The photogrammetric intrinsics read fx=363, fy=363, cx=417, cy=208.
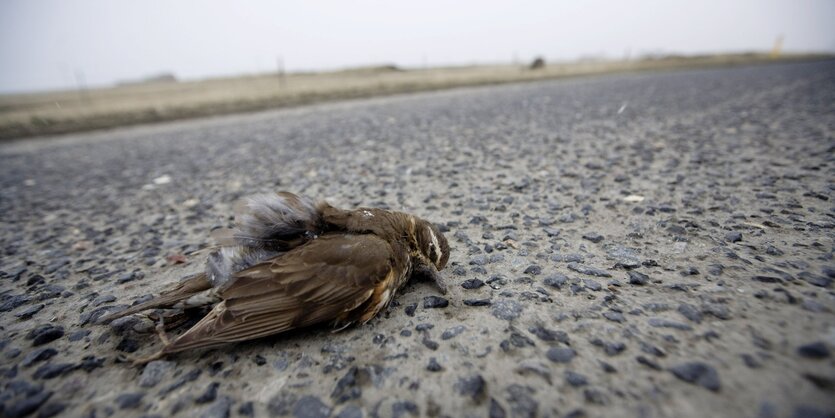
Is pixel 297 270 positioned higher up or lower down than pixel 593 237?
higher up

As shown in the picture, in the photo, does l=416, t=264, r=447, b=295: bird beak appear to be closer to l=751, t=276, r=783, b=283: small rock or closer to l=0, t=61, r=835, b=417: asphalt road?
l=0, t=61, r=835, b=417: asphalt road

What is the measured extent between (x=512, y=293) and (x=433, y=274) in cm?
61

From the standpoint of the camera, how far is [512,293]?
8.75ft

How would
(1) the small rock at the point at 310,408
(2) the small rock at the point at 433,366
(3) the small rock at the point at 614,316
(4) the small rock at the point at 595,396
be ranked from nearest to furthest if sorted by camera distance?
1. (4) the small rock at the point at 595,396
2. (1) the small rock at the point at 310,408
3. (2) the small rock at the point at 433,366
4. (3) the small rock at the point at 614,316

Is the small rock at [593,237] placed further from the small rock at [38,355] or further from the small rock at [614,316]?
the small rock at [38,355]

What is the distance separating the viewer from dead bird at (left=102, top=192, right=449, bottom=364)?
85.1 inches

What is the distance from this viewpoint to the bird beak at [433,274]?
2.73 meters

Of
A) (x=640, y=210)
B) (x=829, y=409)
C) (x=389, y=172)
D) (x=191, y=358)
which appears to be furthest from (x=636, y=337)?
(x=389, y=172)

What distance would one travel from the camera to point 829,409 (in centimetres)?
149

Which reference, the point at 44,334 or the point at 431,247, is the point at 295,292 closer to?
the point at 431,247

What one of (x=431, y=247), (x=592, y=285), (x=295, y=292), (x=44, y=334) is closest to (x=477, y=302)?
(x=431, y=247)

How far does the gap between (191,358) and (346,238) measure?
119 cm

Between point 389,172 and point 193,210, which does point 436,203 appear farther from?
point 193,210

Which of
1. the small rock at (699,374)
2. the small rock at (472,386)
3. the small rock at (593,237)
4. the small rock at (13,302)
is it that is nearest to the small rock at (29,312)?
the small rock at (13,302)
